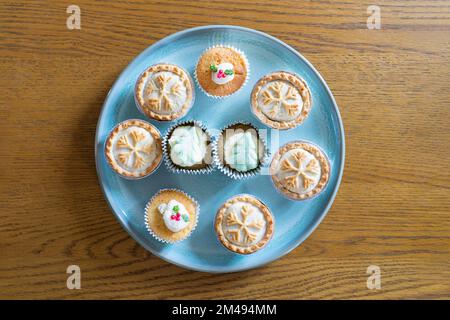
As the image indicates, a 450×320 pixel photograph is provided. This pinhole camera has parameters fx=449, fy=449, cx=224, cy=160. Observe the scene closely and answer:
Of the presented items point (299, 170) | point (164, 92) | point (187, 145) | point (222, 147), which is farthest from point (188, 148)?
point (299, 170)

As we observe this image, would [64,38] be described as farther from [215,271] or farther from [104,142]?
[215,271]

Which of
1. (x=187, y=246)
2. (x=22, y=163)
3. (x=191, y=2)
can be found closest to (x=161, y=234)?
(x=187, y=246)

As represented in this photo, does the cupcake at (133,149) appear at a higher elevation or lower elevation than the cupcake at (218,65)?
lower

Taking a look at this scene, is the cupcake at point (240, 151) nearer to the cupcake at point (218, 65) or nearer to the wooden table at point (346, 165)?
the cupcake at point (218, 65)

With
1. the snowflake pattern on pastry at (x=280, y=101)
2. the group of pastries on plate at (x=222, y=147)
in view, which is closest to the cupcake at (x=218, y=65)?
the group of pastries on plate at (x=222, y=147)

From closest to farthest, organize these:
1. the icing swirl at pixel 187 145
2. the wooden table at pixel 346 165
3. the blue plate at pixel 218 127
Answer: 1. the icing swirl at pixel 187 145
2. the blue plate at pixel 218 127
3. the wooden table at pixel 346 165

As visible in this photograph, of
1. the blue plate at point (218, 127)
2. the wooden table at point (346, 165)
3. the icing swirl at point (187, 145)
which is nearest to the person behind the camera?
the icing swirl at point (187, 145)
